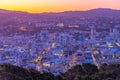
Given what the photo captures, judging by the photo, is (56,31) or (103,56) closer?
(103,56)

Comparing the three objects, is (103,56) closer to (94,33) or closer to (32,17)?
(94,33)

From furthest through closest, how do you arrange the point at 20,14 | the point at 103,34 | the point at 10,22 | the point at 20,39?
the point at 20,14, the point at 10,22, the point at 103,34, the point at 20,39

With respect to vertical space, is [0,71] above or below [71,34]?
above

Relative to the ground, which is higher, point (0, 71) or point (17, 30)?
point (0, 71)

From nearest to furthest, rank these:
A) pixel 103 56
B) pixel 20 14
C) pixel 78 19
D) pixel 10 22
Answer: pixel 103 56
pixel 10 22
pixel 20 14
pixel 78 19

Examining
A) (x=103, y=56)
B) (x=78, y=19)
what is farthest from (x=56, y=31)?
(x=103, y=56)

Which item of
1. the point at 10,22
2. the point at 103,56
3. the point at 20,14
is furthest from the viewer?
the point at 20,14

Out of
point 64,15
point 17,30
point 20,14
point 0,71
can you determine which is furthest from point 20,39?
point 0,71

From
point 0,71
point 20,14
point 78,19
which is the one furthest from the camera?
point 78,19

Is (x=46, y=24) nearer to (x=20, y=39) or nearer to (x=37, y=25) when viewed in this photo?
(x=37, y=25)
